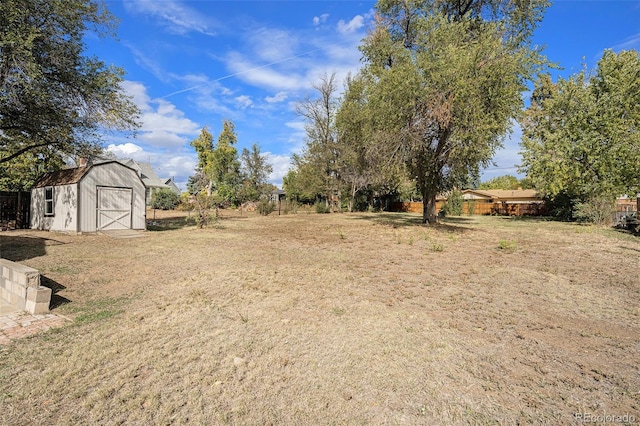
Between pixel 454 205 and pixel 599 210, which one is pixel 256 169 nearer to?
pixel 454 205

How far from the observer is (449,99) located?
13.0 meters

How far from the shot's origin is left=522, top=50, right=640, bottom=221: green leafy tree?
19.1 m

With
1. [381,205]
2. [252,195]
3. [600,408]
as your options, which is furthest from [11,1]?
[381,205]

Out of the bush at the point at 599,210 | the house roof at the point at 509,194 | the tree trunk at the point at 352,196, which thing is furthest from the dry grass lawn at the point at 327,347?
the house roof at the point at 509,194

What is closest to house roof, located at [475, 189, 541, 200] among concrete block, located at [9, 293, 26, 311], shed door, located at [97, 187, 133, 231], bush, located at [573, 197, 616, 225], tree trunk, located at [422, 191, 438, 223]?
bush, located at [573, 197, 616, 225]

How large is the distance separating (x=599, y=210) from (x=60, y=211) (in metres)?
29.1

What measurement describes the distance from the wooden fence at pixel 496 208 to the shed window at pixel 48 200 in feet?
108

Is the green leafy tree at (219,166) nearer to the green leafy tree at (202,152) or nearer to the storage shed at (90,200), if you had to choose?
the green leafy tree at (202,152)

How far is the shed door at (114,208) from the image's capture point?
14375 millimetres

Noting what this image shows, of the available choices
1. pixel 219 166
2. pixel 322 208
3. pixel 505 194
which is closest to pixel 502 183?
pixel 505 194

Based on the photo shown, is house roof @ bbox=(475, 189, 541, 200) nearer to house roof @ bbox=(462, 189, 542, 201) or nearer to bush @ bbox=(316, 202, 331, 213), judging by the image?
house roof @ bbox=(462, 189, 542, 201)

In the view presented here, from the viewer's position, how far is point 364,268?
7715mm

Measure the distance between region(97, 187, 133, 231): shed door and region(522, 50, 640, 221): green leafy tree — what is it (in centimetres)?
2122

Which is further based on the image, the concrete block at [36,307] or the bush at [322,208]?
the bush at [322,208]
